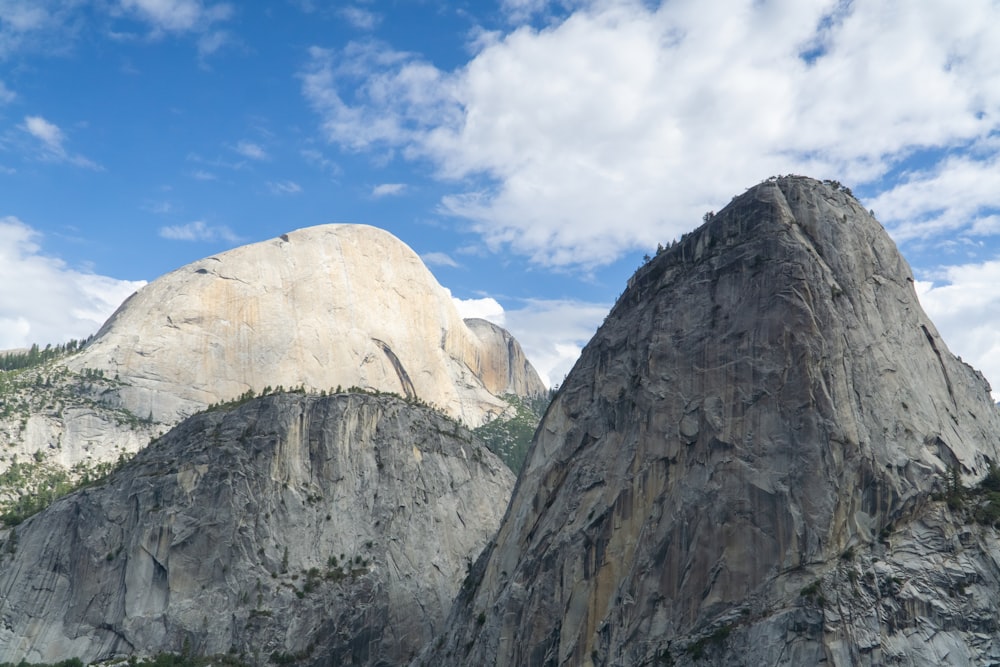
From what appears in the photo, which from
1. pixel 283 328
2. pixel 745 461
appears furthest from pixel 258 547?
pixel 283 328

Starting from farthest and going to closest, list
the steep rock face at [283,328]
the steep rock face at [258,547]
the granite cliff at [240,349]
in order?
the steep rock face at [283,328]
the granite cliff at [240,349]
the steep rock face at [258,547]

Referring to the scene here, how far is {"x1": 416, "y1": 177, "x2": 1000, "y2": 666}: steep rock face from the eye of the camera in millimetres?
64438

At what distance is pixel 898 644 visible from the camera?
60.6 meters

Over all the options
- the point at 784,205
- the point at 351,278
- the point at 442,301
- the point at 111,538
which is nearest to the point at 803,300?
the point at 784,205

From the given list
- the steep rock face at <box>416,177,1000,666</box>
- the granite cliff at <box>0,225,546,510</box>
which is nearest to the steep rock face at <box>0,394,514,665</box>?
the steep rock face at <box>416,177,1000,666</box>

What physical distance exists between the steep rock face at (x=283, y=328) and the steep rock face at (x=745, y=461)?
85548 mm

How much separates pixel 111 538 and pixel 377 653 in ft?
96.3

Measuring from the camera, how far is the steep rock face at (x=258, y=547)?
100438 mm

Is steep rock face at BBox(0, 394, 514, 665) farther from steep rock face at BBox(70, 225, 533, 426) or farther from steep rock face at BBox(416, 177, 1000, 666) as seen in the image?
steep rock face at BBox(70, 225, 533, 426)

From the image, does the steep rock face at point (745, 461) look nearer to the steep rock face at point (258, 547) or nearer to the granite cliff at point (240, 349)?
the steep rock face at point (258, 547)

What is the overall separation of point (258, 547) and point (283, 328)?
6610 centimetres

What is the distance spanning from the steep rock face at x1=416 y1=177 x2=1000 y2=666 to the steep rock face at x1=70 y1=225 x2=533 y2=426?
281ft

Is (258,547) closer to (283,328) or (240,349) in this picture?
(240,349)

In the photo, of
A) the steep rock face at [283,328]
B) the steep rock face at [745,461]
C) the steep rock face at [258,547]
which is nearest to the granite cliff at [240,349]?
the steep rock face at [283,328]
